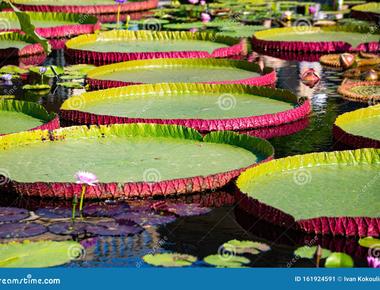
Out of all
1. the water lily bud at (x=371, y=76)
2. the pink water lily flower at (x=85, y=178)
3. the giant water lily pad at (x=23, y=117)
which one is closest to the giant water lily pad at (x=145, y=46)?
the water lily bud at (x=371, y=76)

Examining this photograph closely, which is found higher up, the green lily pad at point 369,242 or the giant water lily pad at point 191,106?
the green lily pad at point 369,242

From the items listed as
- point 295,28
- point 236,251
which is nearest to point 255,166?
point 236,251

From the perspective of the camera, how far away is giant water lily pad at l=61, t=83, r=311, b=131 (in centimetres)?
843

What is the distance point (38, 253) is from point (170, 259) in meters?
0.69

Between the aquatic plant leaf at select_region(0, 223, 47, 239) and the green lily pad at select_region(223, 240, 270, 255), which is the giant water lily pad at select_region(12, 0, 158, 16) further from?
the green lily pad at select_region(223, 240, 270, 255)

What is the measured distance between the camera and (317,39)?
534 inches

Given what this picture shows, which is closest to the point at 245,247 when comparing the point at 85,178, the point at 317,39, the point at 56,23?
the point at 85,178

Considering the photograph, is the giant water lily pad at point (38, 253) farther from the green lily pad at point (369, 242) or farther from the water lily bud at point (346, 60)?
the water lily bud at point (346, 60)

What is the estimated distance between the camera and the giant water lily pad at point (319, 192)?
590 cm

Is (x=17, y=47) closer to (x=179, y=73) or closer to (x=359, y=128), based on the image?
(x=179, y=73)

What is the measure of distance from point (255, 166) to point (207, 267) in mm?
1461

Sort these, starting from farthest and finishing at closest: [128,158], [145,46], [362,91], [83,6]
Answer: [83,6] < [145,46] < [362,91] < [128,158]

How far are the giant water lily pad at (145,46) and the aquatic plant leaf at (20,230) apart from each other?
5.86 meters

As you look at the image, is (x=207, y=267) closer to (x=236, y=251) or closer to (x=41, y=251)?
(x=236, y=251)
